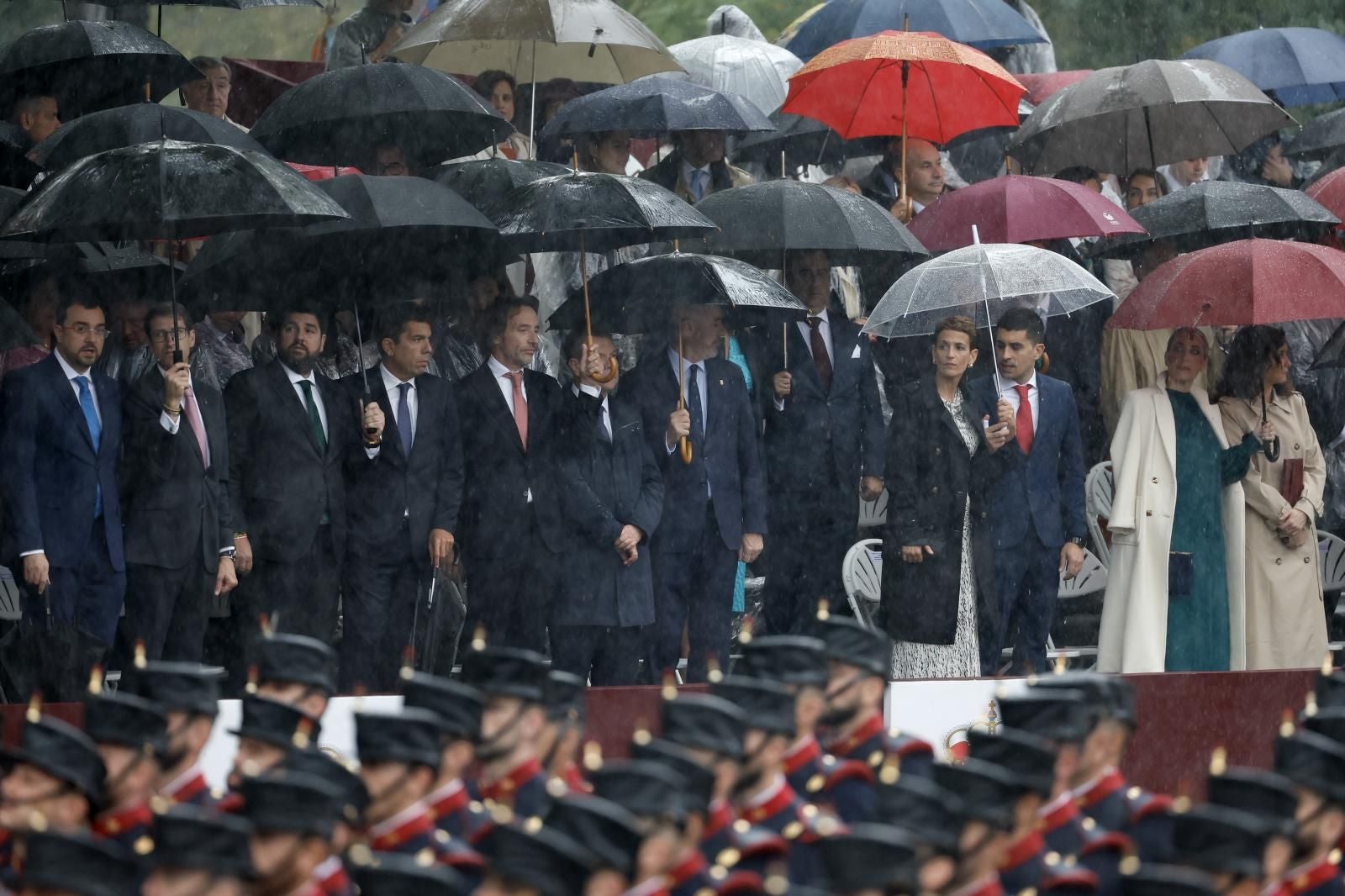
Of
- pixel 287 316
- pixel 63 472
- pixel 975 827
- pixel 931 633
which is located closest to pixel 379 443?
pixel 287 316

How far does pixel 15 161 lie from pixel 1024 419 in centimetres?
478

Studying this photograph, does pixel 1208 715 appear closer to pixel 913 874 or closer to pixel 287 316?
pixel 913 874

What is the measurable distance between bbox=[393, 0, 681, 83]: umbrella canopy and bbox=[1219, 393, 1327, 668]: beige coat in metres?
3.57

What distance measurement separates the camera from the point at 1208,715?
870 cm

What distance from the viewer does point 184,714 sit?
22.1ft

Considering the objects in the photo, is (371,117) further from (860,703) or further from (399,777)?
(399,777)

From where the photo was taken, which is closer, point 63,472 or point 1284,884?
point 1284,884

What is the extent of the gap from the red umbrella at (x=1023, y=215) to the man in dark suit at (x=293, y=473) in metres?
3.17

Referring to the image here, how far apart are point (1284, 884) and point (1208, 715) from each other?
2599mm

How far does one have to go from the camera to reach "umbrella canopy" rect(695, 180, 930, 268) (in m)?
10.3

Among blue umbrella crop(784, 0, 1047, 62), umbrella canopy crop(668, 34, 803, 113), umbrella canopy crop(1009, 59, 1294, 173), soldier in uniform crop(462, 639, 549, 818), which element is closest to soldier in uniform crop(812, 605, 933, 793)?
soldier in uniform crop(462, 639, 549, 818)

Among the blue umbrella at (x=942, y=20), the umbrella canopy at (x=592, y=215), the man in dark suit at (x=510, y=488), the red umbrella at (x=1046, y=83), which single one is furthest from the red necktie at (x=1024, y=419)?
the red umbrella at (x=1046, y=83)

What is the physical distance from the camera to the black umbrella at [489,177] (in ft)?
34.0

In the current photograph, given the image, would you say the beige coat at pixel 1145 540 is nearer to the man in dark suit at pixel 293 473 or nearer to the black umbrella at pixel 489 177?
the black umbrella at pixel 489 177
